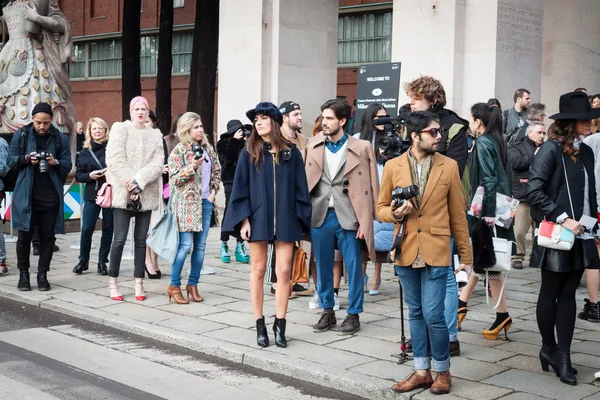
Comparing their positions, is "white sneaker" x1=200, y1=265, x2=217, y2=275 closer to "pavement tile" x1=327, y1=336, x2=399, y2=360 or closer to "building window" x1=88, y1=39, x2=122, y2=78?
"pavement tile" x1=327, y1=336, x2=399, y2=360

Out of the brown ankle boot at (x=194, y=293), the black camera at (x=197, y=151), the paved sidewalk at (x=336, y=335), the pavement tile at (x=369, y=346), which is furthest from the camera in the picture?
the brown ankle boot at (x=194, y=293)

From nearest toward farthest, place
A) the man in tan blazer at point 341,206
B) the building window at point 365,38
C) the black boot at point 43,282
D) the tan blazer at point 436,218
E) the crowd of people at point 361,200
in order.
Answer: the tan blazer at point 436,218, the crowd of people at point 361,200, the man in tan blazer at point 341,206, the black boot at point 43,282, the building window at point 365,38

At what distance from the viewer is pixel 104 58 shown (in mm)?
45406

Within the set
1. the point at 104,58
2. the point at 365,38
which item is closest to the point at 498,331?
the point at 365,38

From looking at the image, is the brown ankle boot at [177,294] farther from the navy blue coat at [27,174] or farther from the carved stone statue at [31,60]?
the carved stone statue at [31,60]

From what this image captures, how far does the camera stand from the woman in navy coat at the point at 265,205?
7477 mm

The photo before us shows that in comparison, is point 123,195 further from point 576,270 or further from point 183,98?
point 183,98

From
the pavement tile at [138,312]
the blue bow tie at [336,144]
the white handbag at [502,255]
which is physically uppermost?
the blue bow tie at [336,144]

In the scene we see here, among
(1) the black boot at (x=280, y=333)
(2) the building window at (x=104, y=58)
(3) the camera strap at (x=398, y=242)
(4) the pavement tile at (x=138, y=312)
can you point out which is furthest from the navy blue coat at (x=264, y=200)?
(2) the building window at (x=104, y=58)

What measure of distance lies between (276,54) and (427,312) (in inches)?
439

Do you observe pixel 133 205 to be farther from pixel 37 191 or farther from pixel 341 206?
pixel 341 206

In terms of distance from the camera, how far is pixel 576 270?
21.3ft

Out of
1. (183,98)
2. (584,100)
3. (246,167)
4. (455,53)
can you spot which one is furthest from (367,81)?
(183,98)

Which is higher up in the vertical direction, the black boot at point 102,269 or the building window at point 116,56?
the building window at point 116,56
